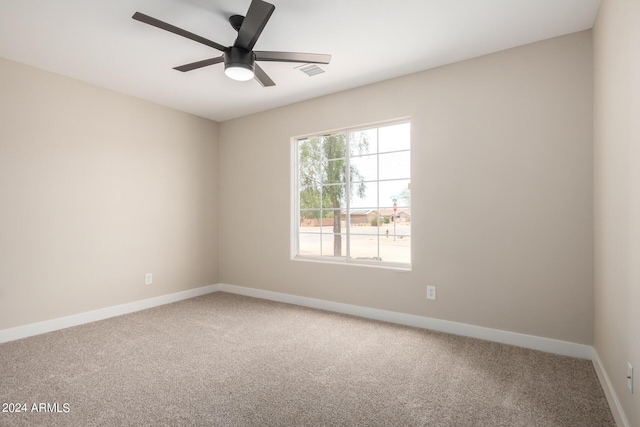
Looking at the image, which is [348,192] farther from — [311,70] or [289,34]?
[289,34]

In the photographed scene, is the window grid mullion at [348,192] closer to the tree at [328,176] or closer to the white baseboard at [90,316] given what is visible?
Answer: the tree at [328,176]

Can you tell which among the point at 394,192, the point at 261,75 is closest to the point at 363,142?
the point at 394,192

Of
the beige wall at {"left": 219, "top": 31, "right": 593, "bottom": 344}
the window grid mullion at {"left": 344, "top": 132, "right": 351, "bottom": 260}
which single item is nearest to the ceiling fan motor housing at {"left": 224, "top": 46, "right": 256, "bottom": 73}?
the beige wall at {"left": 219, "top": 31, "right": 593, "bottom": 344}

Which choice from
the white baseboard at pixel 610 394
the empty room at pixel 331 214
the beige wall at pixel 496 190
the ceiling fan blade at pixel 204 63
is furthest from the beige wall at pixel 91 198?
the white baseboard at pixel 610 394

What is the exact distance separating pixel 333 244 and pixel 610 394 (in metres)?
2.74

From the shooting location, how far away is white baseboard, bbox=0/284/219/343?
9.96 feet

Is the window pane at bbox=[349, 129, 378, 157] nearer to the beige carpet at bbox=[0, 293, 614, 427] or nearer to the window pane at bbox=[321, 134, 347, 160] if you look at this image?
the window pane at bbox=[321, 134, 347, 160]

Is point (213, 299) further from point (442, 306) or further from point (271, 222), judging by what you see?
point (442, 306)

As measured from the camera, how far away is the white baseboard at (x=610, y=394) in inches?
Result: 67.1

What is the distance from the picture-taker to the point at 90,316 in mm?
3559

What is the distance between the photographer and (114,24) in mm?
2484

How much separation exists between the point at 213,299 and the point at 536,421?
12.3 feet

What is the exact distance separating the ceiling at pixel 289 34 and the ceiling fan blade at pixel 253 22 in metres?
0.23

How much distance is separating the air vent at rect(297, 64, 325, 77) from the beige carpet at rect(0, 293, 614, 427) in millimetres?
2562
